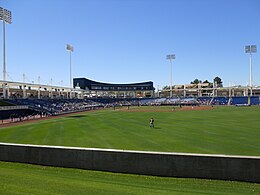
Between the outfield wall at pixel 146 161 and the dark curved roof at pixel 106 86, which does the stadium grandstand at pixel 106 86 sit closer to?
the dark curved roof at pixel 106 86

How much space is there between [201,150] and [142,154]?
26.5 ft

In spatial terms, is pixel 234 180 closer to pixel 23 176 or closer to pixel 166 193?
pixel 166 193

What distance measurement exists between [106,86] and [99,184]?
116016mm

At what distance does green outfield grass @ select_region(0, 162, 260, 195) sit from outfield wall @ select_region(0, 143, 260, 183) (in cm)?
26

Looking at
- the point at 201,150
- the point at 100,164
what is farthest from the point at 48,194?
the point at 201,150

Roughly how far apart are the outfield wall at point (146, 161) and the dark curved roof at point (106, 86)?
105426mm

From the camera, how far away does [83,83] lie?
384ft

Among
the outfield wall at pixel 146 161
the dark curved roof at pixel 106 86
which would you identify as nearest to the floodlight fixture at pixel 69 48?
the dark curved roof at pixel 106 86

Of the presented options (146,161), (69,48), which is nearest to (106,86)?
(69,48)

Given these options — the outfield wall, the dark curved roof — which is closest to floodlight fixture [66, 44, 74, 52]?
the dark curved roof

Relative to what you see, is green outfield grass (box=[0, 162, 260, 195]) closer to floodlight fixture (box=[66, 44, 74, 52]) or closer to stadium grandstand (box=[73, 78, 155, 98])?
floodlight fixture (box=[66, 44, 74, 52])

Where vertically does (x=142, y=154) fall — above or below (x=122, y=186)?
above

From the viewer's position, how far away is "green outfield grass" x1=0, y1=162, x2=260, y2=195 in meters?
8.93

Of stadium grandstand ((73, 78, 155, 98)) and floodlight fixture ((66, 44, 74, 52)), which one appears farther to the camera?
stadium grandstand ((73, 78, 155, 98))
